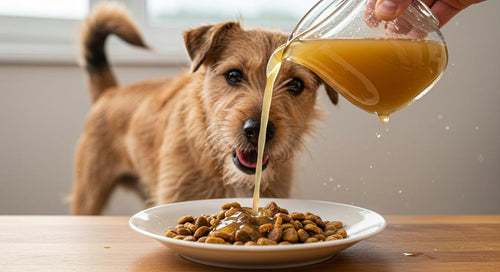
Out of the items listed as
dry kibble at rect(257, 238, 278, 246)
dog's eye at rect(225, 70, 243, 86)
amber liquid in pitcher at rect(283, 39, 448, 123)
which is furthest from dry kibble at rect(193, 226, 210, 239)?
dog's eye at rect(225, 70, 243, 86)

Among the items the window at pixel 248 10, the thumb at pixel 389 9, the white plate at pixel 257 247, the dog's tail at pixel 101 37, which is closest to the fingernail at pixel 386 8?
the thumb at pixel 389 9

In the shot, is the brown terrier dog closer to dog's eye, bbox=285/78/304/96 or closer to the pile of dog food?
dog's eye, bbox=285/78/304/96

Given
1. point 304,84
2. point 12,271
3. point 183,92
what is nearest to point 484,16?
point 304,84

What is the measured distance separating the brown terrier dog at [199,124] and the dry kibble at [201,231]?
0.48m

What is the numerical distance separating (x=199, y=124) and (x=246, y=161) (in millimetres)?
206

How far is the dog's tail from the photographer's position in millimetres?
1733

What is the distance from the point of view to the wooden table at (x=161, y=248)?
67 cm

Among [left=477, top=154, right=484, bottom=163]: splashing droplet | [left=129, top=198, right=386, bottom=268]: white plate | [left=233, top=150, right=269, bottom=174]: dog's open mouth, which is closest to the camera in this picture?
[left=129, top=198, right=386, bottom=268]: white plate

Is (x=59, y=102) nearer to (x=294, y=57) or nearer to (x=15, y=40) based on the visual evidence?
(x=15, y=40)

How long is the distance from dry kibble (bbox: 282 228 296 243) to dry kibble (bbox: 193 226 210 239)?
0.12m

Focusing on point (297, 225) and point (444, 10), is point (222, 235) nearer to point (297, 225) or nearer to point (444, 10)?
point (297, 225)

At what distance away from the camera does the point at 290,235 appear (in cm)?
69

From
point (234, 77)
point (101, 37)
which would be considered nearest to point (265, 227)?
point (234, 77)

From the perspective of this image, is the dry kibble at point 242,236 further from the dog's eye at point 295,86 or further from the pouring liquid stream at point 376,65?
the dog's eye at point 295,86
